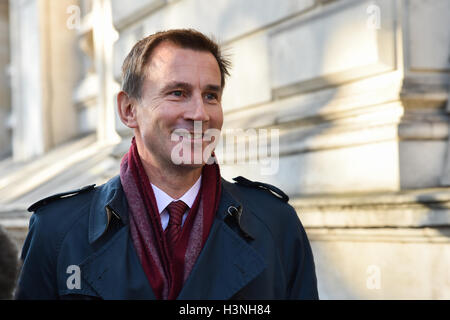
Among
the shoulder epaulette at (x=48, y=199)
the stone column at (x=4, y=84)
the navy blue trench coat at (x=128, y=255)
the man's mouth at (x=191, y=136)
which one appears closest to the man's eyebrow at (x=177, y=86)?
the man's mouth at (x=191, y=136)

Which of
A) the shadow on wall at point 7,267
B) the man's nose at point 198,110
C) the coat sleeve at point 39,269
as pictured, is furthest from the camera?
the man's nose at point 198,110

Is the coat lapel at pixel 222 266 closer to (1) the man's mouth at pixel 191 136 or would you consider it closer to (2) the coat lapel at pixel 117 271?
(2) the coat lapel at pixel 117 271

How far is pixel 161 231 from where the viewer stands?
2197 mm

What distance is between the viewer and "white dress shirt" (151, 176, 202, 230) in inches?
91.9

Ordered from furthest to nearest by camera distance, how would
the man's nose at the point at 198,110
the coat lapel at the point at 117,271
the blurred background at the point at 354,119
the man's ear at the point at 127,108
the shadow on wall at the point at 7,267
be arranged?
the blurred background at the point at 354,119, the man's ear at the point at 127,108, the man's nose at the point at 198,110, the coat lapel at the point at 117,271, the shadow on wall at the point at 7,267

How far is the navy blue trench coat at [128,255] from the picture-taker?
82.7 inches

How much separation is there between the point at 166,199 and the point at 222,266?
35cm

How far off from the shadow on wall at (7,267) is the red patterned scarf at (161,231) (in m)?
0.57

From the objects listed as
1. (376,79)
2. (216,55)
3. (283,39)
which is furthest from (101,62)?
(216,55)

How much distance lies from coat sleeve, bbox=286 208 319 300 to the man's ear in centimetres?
79

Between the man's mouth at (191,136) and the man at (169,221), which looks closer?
the man at (169,221)

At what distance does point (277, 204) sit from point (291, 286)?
32 centimetres

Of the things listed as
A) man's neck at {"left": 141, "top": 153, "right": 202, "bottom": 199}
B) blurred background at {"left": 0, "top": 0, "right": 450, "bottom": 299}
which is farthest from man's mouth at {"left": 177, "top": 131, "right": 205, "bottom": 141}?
blurred background at {"left": 0, "top": 0, "right": 450, "bottom": 299}

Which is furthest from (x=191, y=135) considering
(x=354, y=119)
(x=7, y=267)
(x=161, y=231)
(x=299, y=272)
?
(x=354, y=119)
